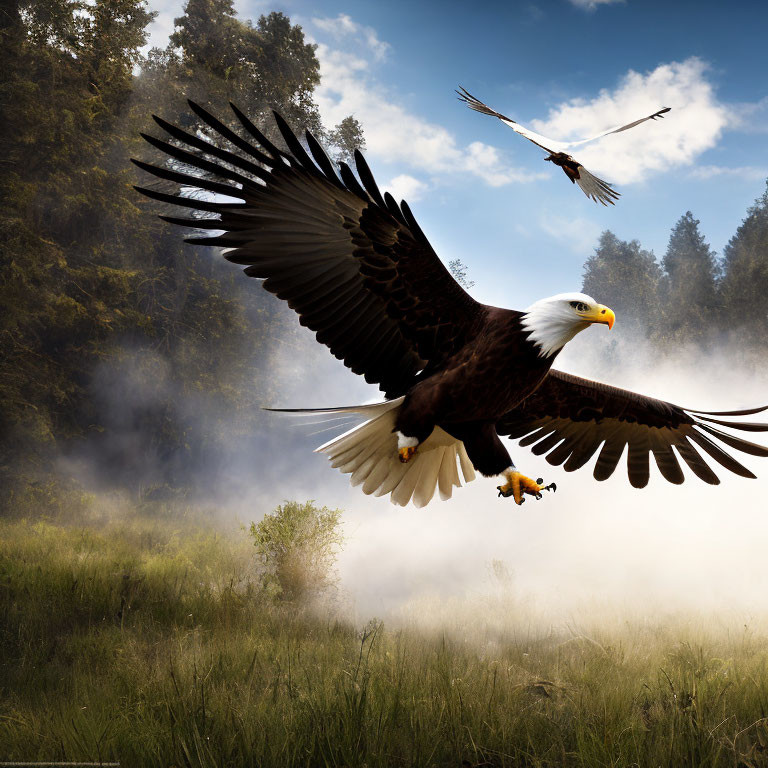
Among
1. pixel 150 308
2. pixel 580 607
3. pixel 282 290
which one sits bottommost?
pixel 580 607

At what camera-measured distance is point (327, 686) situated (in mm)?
3289

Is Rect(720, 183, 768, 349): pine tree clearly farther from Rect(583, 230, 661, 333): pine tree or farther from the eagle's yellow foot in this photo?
the eagle's yellow foot

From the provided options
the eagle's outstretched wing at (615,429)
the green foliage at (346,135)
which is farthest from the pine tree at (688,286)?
the eagle's outstretched wing at (615,429)

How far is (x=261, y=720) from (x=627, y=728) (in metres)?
1.72

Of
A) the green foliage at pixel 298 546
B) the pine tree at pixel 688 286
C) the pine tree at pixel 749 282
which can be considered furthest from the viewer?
the pine tree at pixel 688 286

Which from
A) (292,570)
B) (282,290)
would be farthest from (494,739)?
(292,570)

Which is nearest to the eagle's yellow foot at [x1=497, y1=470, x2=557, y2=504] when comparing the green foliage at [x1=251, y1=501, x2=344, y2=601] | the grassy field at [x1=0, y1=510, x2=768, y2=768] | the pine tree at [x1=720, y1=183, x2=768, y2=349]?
the grassy field at [x1=0, y1=510, x2=768, y2=768]

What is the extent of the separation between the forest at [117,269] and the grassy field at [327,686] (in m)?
5.91

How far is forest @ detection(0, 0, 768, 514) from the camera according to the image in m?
11.6

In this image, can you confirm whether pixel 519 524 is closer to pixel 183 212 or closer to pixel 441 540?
pixel 441 540

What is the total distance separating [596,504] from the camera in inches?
527

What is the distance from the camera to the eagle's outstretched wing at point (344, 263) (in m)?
2.54

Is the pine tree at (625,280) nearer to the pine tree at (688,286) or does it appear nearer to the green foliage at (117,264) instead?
the pine tree at (688,286)

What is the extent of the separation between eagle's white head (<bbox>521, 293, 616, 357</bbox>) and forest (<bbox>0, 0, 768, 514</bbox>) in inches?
370
